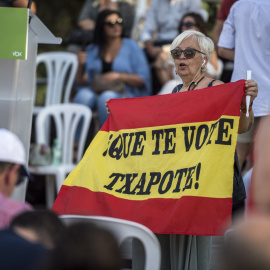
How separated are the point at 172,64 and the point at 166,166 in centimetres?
412

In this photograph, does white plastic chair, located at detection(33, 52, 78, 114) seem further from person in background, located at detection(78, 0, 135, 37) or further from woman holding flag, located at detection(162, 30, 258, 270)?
woman holding flag, located at detection(162, 30, 258, 270)

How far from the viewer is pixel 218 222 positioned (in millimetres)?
4305

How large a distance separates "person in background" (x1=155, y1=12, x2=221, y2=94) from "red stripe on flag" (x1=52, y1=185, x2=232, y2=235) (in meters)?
3.34

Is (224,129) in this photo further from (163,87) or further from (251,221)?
(163,87)

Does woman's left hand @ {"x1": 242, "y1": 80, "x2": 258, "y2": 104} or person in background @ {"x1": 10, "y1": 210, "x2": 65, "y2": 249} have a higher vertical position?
woman's left hand @ {"x1": 242, "y1": 80, "x2": 258, "y2": 104}

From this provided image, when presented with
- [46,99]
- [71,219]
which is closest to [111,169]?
[71,219]

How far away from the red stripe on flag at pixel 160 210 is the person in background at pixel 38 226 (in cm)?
153

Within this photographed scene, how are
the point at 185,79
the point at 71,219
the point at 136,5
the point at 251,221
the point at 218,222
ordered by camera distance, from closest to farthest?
the point at 251,221, the point at 71,219, the point at 218,222, the point at 185,79, the point at 136,5

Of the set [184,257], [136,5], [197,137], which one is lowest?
[184,257]

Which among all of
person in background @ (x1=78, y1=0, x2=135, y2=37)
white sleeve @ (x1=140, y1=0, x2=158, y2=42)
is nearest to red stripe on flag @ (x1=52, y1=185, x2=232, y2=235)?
white sleeve @ (x1=140, y1=0, x2=158, y2=42)

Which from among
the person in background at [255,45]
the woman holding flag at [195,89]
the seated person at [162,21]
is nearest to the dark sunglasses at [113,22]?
the seated person at [162,21]

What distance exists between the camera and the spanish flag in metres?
4.38

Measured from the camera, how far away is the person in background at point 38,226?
258cm

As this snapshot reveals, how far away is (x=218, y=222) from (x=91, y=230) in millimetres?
2022
